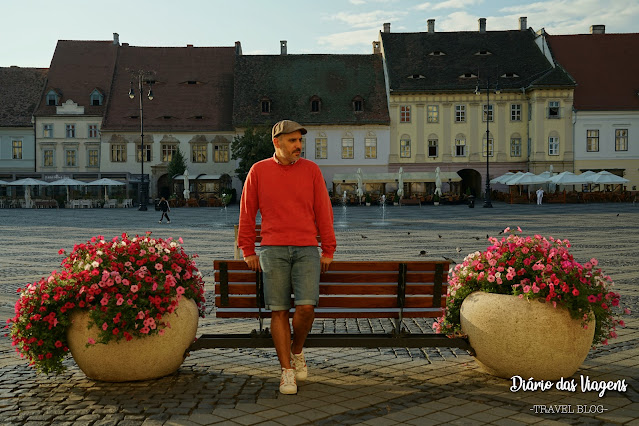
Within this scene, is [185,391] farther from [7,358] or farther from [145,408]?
[7,358]

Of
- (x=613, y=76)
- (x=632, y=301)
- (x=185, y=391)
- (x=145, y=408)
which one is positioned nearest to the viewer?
(x=145, y=408)

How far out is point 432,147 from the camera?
5647 cm

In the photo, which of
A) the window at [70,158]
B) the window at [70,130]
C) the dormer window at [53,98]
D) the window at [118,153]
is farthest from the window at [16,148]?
the window at [118,153]

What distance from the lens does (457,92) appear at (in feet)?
181

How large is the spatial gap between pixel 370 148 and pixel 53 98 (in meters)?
25.2

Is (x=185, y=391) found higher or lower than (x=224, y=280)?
lower

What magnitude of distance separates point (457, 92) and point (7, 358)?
51512mm

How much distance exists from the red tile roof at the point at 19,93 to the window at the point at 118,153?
300 inches

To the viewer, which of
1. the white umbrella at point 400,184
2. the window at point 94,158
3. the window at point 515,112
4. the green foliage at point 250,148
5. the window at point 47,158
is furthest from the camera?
the window at point 47,158

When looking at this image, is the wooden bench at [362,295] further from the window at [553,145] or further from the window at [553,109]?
the window at [553,145]

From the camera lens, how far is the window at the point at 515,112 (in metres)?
55.7

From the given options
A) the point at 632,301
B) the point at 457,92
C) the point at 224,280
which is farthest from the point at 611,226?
the point at 457,92

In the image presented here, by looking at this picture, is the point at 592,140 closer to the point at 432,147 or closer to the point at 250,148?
the point at 432,147

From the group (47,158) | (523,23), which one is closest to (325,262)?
(47,158)
